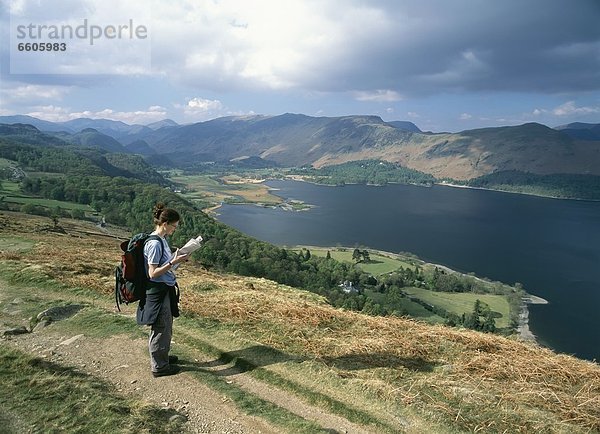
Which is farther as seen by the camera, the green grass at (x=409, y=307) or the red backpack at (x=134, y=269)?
the green grass at (x=409, y=307)

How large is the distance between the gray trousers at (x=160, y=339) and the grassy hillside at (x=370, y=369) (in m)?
0.63

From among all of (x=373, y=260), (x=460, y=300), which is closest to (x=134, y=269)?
(x=460, y=300)

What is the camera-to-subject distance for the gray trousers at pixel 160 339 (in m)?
8.43

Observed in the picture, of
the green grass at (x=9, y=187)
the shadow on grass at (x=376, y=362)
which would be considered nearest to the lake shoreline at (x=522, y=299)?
the shadow on grass at (x=376, y=362)

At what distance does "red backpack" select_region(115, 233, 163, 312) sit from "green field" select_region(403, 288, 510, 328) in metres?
89.9

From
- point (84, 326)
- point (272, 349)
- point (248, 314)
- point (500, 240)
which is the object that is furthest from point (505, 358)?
point (500, 240)

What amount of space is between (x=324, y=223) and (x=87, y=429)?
168088mm

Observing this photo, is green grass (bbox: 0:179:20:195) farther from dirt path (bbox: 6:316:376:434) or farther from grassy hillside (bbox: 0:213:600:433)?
grassy hillside (bbox: 0:213:600:433)

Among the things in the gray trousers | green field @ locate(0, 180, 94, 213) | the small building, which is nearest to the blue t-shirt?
the gray trousers

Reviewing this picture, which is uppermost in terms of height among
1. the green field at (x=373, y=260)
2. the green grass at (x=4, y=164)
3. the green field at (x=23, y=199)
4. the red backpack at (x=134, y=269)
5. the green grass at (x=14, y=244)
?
the green grass at (x=4, y=164)

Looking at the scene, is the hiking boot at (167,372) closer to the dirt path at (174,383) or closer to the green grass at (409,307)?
the dirt path at (174,383)

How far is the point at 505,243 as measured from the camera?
14625cm

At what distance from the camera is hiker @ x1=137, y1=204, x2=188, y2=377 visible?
8.00 m

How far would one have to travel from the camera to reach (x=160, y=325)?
8.48 m
